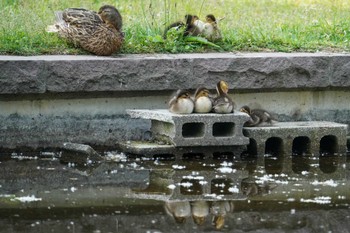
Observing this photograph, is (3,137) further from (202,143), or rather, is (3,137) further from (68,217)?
(68,217)

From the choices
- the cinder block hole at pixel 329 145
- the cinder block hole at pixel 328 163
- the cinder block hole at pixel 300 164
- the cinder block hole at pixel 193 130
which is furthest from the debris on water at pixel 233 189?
the cinder block hole at pixel 329 145

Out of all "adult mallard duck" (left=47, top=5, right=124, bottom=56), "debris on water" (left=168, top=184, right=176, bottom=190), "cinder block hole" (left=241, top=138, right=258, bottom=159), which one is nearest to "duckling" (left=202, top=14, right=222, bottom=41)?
"adult mallard duck" (left=47, top=5, right=124, bottom=56)

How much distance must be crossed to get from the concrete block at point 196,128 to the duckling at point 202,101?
9 cm

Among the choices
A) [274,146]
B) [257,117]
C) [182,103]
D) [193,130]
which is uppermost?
[182,103]

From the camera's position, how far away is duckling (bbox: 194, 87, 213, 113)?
33.8ft

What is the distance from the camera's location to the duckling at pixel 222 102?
10312 millimetres

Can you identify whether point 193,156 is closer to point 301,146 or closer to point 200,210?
point 301,146

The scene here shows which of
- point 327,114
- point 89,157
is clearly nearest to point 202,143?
point 89,157

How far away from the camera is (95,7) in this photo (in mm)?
14945

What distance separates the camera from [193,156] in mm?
10484

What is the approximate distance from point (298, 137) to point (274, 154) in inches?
16.4

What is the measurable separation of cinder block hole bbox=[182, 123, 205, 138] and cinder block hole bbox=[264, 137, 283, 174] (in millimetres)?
754

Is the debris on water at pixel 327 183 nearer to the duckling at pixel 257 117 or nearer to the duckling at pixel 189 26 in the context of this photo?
the duckling at pixel 257 117

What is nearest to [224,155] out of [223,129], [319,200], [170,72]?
[223,129]
